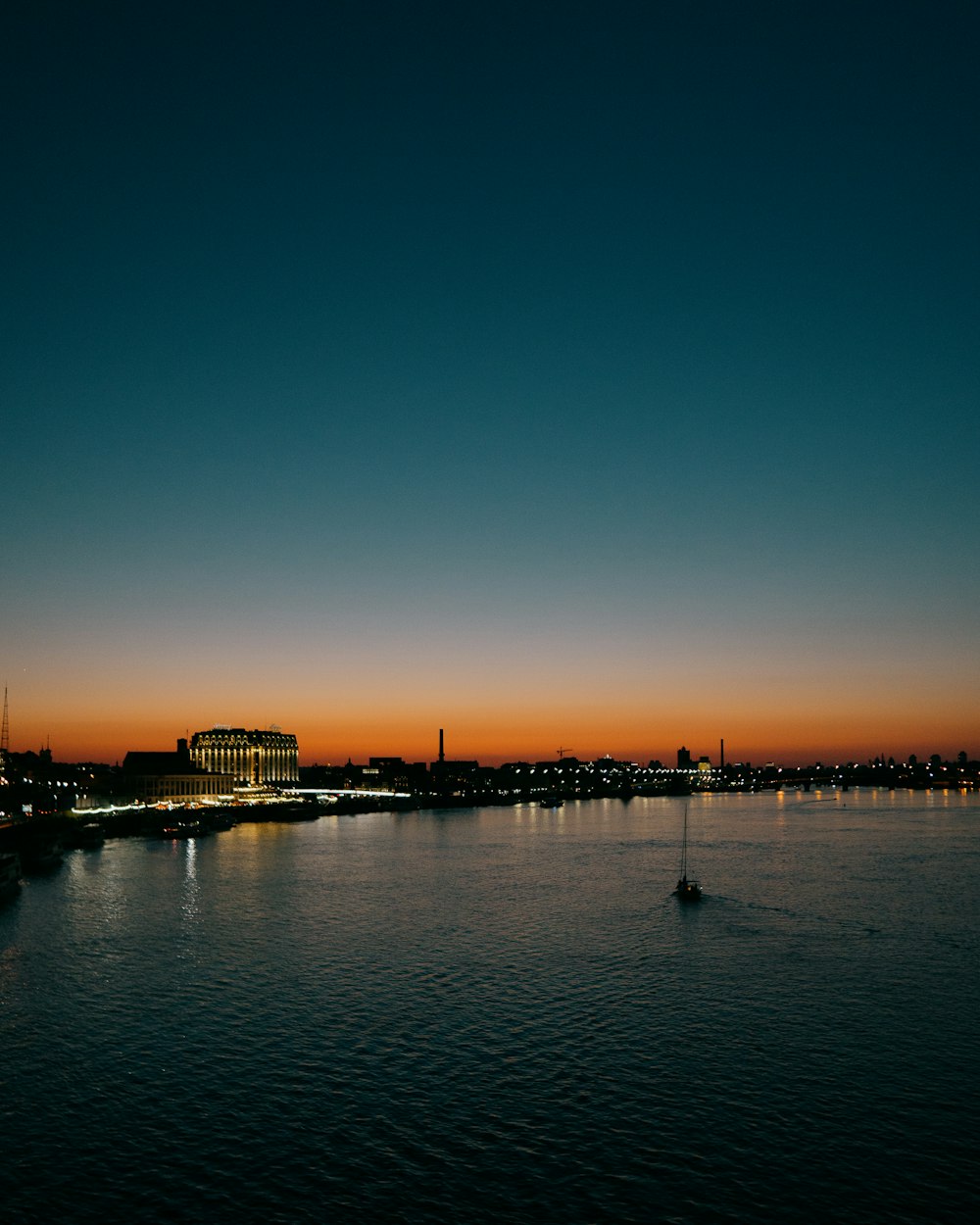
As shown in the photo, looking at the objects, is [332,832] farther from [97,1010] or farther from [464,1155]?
[464,1155]

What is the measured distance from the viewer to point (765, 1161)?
32219 millimetres

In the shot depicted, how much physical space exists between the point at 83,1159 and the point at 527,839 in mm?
136523

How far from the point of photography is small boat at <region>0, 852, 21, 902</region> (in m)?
90.1

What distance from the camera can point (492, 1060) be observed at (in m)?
41.6

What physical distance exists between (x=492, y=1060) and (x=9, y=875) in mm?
70200

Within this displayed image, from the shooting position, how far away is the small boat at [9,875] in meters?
90.1

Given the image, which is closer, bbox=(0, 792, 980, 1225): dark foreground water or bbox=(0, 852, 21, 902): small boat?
bbox=(0, 792, 980, 1225): dark foreground water

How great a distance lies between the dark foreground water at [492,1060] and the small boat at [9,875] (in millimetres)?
5908

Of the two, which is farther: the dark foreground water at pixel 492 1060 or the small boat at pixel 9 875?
the small boat at pixel 9 875

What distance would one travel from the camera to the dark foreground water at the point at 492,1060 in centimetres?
3042

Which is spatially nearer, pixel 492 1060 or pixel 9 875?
pixel 492 1060

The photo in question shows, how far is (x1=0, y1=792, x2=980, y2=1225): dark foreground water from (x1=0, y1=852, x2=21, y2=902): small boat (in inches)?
233

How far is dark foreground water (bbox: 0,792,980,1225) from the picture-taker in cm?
3042

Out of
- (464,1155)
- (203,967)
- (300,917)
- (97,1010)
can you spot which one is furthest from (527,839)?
(464,1155)
